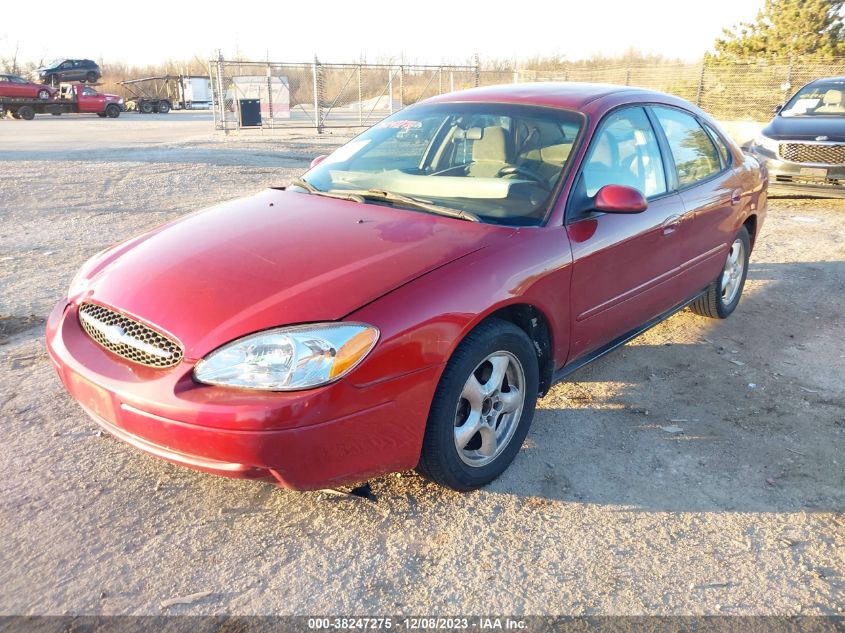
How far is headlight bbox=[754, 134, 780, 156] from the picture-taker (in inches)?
368

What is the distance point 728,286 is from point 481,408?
3.13 m

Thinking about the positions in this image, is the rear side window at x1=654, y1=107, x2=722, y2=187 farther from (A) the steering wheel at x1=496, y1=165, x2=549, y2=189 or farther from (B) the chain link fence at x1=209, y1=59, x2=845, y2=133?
(B) the chain link fence at x1=209, y1=59, x2=845, y2=133

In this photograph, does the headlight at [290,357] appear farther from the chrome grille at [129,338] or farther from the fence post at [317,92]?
the fence post at [317,92]

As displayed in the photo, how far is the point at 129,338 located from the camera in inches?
101

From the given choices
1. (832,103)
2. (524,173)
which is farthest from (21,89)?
(524,173)

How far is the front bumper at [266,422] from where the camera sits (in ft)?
7.34

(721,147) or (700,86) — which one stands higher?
(700,86)

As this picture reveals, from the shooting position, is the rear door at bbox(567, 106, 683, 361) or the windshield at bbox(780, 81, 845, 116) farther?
the windshield at bbox(780, 81, 845, 116)

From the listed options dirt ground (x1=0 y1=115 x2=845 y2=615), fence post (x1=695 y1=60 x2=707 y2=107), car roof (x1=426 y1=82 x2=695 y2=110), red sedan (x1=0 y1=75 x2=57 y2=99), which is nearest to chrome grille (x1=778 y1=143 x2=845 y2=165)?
dirt ground (x1=0 y1=115 x2=845 y2=615)

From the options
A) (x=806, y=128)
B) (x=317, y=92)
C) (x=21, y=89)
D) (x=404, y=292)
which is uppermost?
(x=21, y=89)

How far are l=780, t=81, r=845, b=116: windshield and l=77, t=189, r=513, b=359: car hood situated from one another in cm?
950

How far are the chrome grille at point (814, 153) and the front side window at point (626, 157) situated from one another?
6459mm

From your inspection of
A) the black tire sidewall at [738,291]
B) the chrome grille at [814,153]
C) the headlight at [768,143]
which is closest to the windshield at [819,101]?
the headlight at [768,143]

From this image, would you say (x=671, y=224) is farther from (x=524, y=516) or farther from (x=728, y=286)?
(x=524, y=516)
